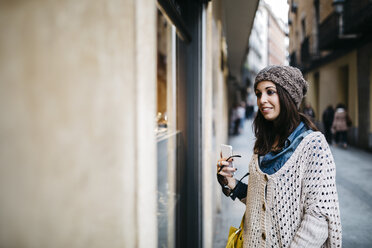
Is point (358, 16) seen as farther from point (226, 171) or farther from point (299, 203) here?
point (299, 203)

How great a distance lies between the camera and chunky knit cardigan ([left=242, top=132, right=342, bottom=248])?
1.43 metres

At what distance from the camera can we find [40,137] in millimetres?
708

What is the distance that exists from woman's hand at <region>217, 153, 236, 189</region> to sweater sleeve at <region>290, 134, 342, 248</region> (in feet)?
1.79

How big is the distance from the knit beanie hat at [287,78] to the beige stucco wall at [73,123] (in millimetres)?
915

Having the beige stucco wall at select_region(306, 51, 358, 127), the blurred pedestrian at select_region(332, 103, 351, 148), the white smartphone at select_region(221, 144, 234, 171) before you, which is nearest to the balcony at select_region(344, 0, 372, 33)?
the beige stucco wall at select_region(306, 51, 358, 127)

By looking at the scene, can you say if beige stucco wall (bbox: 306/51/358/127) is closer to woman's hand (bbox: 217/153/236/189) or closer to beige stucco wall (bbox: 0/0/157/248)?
woman's hand (bbox: 217/153/236/189)

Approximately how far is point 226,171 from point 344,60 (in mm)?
13981

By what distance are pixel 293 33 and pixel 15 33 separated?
27.3 metres

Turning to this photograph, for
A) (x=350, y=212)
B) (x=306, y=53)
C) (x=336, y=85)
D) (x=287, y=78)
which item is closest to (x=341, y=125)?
(x=336, y=85)

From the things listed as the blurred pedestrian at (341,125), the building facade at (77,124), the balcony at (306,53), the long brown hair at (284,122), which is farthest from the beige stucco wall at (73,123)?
the balcony at (306,53)

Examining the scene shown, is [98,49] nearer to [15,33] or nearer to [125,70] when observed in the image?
[125,70]

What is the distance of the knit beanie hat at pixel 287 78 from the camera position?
64.7 inches

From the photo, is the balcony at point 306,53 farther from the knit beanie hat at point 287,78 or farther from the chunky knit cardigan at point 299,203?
the chunky knit cardigan at point 299,203

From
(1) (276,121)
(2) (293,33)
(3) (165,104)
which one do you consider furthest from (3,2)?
(2) (293,33)
